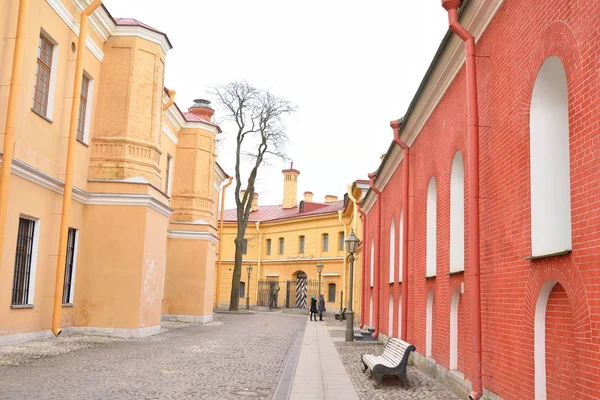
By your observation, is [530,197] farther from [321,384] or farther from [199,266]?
[199,266]

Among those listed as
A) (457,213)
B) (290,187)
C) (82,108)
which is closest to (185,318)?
(82,108)

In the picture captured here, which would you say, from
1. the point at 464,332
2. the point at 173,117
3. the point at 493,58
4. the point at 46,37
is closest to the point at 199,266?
the point at 173,117

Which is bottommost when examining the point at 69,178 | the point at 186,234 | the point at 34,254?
the point at 34,254

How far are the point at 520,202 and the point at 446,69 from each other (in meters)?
3.81

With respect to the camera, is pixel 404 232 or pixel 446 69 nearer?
pixel 446 69

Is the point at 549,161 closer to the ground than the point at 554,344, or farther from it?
farther from it

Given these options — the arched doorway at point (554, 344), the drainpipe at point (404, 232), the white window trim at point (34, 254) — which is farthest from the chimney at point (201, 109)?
the arched doorway at point (554, 344)

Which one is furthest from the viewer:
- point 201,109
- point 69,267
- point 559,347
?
point 201,109

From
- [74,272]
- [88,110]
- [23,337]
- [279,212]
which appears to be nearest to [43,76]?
[88,110]

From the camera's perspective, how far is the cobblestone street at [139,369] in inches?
306

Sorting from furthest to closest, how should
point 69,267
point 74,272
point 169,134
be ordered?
point 169,134 → point 74,272 → point 69,267

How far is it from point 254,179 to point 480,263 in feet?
90.3

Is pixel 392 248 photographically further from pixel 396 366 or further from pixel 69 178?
pixel 69 178

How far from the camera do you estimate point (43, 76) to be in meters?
13.2
